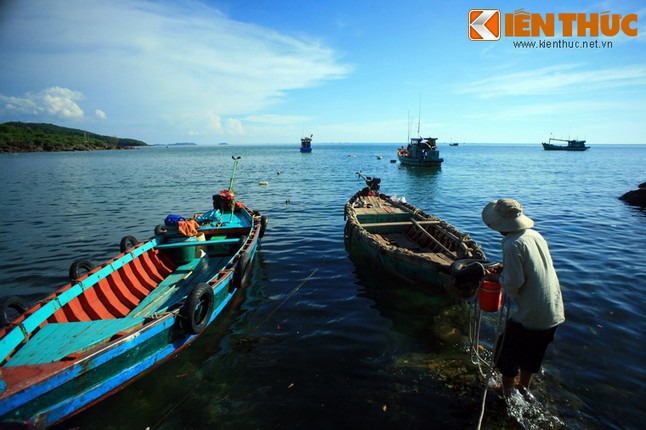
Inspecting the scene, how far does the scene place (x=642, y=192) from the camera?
22359 millimetres

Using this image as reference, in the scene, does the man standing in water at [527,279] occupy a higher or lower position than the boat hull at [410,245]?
higher

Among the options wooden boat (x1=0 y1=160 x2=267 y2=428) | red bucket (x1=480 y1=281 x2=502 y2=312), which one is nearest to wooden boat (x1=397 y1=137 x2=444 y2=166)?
wooden boat (x1=0 y1=160 x2=267 y2=428)

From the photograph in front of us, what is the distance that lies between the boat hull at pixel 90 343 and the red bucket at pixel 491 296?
205 inches

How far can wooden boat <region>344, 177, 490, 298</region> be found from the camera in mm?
5880

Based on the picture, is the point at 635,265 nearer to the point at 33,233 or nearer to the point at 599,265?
the point at 599,265

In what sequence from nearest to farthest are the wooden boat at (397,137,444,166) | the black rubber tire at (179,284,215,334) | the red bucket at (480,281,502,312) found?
1. the red bucket at (480,281,502,312)
2. the black rubber tire at (179,284,215,334)
3. the wooden boat at (397,137,444,166)

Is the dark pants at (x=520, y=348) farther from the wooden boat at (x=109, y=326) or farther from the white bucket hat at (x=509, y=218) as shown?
the wooden boat at (x=109, y=326)

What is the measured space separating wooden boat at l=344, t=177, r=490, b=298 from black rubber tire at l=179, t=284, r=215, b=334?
490 centimetres

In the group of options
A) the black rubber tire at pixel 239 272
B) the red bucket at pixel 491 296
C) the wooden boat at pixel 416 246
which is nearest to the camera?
the red bucket at pixel 491 296

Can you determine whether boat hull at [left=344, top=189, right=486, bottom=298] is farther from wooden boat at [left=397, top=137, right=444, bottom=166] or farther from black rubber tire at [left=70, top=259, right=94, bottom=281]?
wooden boat at [left=397, top=137, right=444, bottom=166]

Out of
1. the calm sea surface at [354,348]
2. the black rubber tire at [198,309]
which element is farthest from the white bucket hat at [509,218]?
the black rubber tire at [198,309]

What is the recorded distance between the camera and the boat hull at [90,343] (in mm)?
3900

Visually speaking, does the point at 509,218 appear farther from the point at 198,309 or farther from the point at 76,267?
the point at 76,267

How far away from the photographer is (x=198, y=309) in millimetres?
6820
